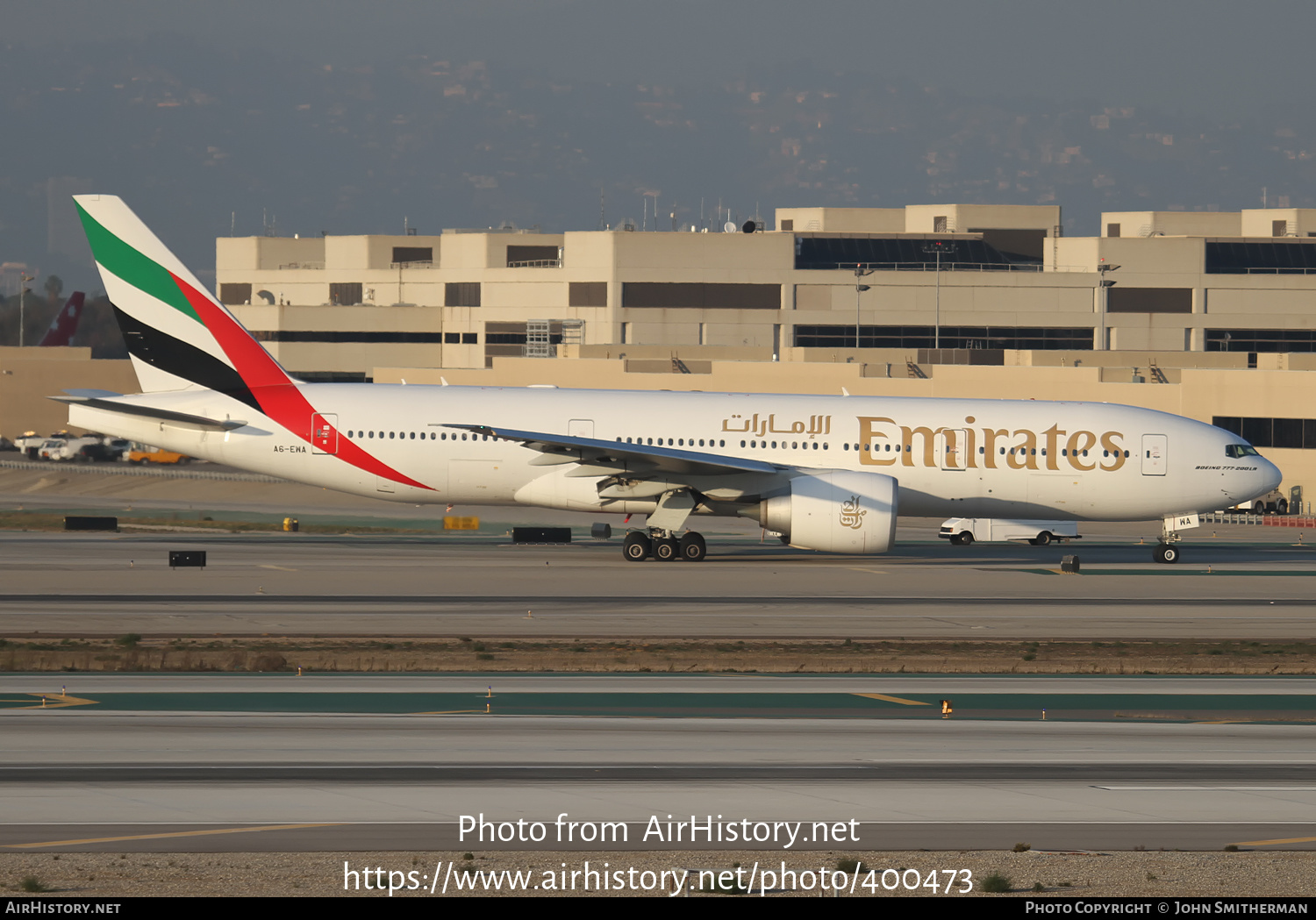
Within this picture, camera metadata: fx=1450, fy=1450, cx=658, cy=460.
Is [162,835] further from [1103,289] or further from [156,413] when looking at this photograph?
[1103,289]

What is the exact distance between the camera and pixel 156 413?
37531 mm

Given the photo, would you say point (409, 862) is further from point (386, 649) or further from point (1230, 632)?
point (1230, 632)

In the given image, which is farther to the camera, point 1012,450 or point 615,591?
point 1012,450

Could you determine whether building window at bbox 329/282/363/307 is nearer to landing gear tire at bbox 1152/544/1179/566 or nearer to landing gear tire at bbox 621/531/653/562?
landing gear tire at bbox 621/531/653/562

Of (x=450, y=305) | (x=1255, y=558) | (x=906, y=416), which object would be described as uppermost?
(x=450, y=305)

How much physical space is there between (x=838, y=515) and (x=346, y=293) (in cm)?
10825

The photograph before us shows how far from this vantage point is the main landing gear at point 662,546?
37969 mm

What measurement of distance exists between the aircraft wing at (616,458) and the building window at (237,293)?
110821 millimetres

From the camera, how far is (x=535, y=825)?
13234 mm

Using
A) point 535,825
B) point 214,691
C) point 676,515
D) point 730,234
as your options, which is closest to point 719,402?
point 676,515

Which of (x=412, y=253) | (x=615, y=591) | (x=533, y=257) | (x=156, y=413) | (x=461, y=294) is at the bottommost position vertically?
(x=615, y=591)

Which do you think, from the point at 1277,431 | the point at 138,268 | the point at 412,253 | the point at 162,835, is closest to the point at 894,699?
the point at 162,835

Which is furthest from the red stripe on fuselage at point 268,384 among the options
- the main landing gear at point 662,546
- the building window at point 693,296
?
the building window at point 693,296

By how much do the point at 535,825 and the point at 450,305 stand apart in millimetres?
114870
